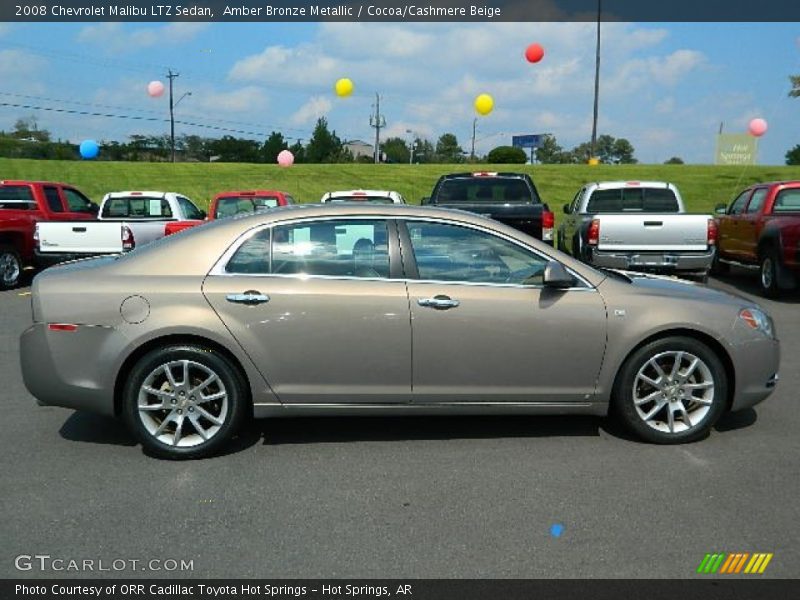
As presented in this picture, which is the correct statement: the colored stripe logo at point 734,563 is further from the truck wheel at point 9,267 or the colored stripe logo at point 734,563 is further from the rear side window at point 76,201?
the rear side window at point 76,201

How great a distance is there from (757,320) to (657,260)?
5.24m

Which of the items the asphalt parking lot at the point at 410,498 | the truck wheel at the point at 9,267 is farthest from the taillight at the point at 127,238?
the asphalt parking lot at the point at 410,498

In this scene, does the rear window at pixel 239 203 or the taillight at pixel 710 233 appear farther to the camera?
the rear window at pixel 239 203

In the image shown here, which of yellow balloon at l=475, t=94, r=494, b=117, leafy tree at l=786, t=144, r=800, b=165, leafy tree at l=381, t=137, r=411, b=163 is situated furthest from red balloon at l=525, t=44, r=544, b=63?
leafy tree at l=381, t=137, r=411, b=163

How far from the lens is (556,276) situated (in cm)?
448

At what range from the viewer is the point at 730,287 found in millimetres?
12773

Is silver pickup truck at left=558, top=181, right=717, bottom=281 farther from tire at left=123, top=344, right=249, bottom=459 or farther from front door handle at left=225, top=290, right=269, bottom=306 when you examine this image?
tire at left=123, top=344, right=249, bottom=459

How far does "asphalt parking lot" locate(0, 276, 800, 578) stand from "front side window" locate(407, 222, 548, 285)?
3.67ft

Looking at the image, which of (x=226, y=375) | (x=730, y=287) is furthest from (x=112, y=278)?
(x=730, y=287)

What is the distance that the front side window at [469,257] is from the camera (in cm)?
460

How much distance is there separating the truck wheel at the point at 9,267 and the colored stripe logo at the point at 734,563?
12356mm

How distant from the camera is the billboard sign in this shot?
148 ft

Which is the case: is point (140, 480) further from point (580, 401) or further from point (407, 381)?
point (580, 401)

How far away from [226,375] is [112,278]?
94 centimetres
